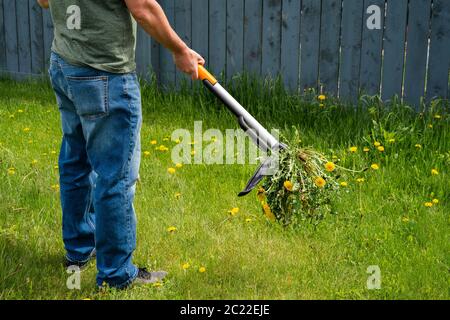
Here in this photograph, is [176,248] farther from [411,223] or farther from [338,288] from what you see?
[411,223]

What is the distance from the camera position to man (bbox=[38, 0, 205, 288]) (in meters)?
2.84

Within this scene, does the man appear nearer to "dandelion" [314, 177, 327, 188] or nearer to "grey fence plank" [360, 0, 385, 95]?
"dandelion" [314, 177, 327, 188]

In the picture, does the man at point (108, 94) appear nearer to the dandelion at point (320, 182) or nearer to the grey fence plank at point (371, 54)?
the dandelion at point (320, 182)

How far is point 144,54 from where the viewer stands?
657 cm

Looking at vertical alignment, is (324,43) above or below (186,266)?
above

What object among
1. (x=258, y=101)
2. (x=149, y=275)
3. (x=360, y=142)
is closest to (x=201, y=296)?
(x=149, y=275)

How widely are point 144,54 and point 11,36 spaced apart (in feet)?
6.96

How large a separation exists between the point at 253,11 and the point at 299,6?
0.45m

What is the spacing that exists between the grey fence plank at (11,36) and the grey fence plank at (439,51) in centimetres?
469

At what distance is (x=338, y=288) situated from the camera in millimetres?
3188

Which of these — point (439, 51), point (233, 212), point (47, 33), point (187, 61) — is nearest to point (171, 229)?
point (233, 212)

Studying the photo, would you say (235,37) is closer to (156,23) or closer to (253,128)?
(253,128)

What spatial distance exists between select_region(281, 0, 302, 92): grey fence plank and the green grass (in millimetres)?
302

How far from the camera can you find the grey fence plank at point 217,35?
6184mm
